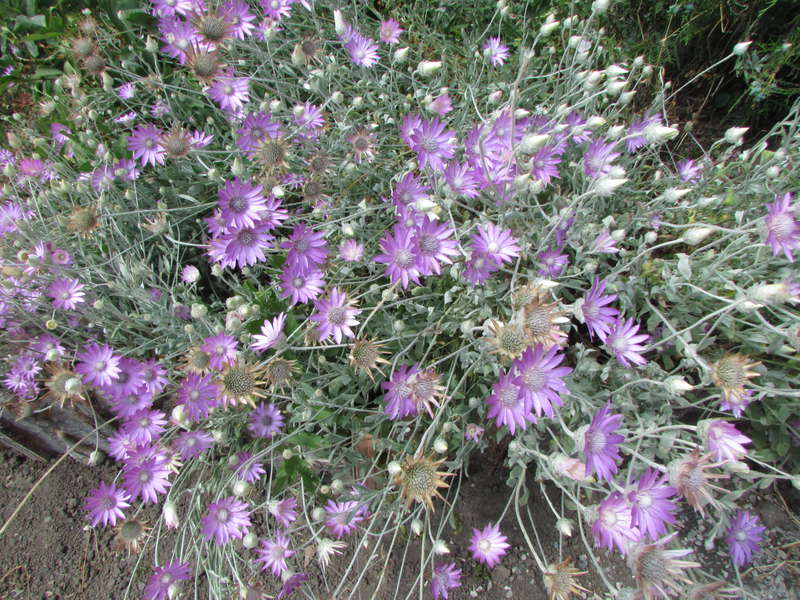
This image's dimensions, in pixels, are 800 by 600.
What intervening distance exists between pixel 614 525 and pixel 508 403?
49 centimetres

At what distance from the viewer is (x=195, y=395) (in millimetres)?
1975

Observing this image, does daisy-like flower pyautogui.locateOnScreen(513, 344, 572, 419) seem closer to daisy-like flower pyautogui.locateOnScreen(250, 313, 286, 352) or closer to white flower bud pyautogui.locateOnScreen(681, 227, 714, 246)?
white flower bud pyautogui.locateOnScreen(681, 227, 714, 246)

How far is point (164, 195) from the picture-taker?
100 inches

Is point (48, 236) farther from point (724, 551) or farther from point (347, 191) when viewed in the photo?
point (724, 551)

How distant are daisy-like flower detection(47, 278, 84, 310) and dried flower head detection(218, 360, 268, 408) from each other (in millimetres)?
1026

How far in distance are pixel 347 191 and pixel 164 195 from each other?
967mm

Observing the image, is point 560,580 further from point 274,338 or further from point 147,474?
point 147,474

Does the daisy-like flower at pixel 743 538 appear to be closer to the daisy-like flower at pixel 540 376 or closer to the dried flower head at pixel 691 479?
the dried flower head at pixel 691 479

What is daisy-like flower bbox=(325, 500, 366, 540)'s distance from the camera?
1841 millimetres

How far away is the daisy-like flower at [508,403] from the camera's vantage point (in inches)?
66.3

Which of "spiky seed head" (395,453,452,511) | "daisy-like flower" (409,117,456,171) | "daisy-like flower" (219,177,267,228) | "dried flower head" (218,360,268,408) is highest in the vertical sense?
"daisy-like flower" (219,177,267,228)

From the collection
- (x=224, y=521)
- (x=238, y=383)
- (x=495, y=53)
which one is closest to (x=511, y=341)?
(x=238, y=383)

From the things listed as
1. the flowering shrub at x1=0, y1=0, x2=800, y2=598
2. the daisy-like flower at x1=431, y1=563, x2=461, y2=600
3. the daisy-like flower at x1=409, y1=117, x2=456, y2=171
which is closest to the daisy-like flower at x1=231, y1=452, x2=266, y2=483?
the flowering shrub at x1=0, y1=0, x2=800, y2=598

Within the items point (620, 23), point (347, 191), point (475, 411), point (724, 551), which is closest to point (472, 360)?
point (475, 411)
